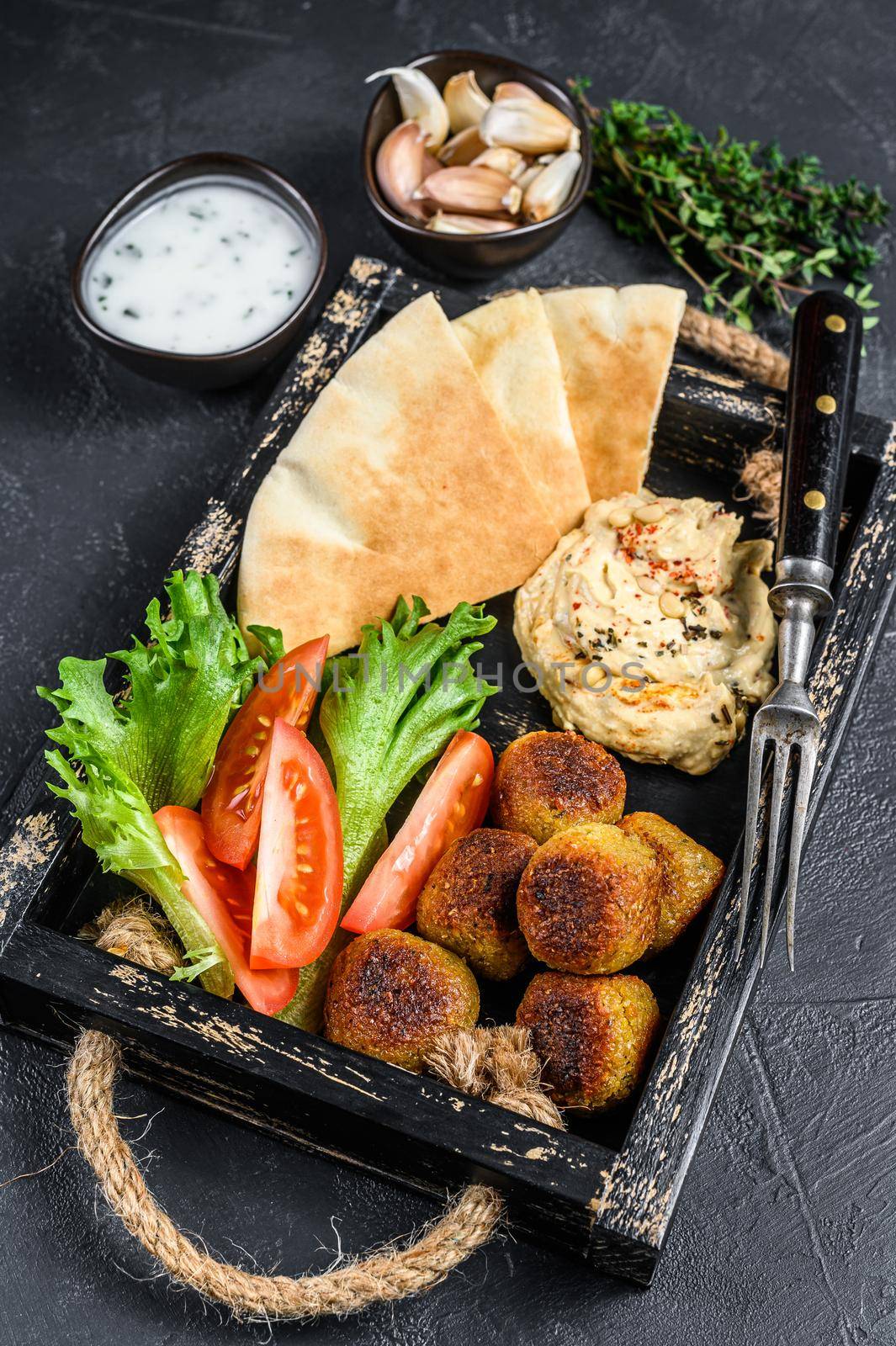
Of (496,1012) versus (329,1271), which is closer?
(329,1271)

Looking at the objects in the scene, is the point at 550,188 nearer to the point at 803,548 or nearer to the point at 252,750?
the point at 803,548

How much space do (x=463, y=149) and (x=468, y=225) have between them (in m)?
0.33

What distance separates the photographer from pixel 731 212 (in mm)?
4898

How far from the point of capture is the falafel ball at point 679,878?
11.1 ft

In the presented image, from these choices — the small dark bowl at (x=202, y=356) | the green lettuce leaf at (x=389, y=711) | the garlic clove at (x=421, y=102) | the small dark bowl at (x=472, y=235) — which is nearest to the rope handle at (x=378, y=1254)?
the green lettuce leaf at (x=389, y=711)

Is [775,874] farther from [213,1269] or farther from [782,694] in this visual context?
[213,1269]

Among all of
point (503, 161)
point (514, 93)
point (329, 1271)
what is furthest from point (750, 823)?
point (514, 93)

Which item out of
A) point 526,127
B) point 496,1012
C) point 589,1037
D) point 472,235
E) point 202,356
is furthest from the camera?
→ point 526,127

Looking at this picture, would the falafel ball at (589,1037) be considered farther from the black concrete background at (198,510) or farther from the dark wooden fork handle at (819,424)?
the dark wooden fork handle at (819,424)

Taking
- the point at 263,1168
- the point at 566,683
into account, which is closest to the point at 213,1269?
the point at 263,1168

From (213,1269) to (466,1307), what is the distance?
2.15 ft

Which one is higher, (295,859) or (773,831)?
(773,831)

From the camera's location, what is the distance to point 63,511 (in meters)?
4.51

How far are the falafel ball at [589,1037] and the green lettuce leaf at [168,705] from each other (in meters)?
1.07
